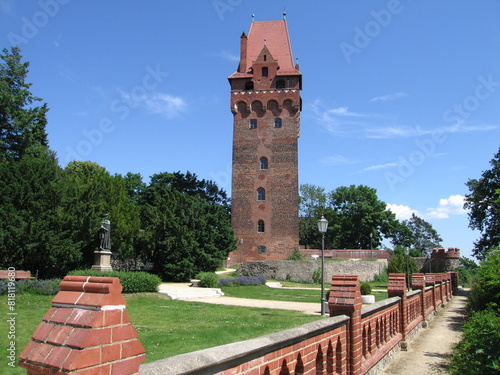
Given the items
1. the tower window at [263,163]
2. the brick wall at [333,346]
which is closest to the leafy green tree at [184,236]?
the tower window at [263,163]

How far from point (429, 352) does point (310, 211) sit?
204 feet

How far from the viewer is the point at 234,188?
42562mm

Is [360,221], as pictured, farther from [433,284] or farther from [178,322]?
[178,322]

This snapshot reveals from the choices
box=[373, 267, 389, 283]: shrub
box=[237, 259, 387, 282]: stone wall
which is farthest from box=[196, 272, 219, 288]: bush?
box=[373, 267, 389, 283]: shrub

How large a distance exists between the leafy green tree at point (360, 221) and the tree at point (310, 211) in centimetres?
371

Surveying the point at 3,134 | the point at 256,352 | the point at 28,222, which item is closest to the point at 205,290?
the point at 28,222

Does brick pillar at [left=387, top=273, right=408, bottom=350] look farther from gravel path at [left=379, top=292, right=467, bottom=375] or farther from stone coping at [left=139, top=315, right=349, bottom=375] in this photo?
stone coping at [left=139, top=315, right=349, bottom=375]

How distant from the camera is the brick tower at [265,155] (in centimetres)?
4103

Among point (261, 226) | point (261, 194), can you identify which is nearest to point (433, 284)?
point (261, 226)

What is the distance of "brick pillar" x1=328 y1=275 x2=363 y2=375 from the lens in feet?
18.6

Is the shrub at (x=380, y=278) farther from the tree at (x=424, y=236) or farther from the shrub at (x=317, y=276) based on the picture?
the tree at (x=424, y=236)

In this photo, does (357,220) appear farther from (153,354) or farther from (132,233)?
(153,354)

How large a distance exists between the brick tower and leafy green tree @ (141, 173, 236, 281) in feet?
27.8

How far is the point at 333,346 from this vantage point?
5.05 m
